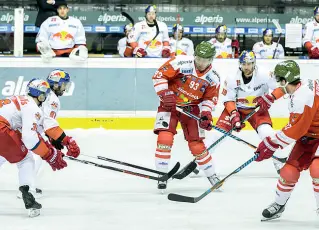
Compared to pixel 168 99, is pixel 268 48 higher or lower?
higher

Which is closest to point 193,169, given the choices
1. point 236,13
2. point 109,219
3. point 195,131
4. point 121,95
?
point 195,131

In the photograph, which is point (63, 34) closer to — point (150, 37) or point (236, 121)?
point (150, 37)

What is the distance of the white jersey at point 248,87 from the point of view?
6.23 m

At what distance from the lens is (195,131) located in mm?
5656

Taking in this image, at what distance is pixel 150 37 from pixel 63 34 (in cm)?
106

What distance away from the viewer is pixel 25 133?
4.43 m

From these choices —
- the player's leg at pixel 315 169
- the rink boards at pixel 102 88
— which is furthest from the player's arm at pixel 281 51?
the player's leg at pixel 315 169

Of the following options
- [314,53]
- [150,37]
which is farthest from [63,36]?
[314,53]

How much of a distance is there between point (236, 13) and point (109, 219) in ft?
18.5

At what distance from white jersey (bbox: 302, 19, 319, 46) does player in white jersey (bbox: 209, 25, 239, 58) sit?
0.87 metres

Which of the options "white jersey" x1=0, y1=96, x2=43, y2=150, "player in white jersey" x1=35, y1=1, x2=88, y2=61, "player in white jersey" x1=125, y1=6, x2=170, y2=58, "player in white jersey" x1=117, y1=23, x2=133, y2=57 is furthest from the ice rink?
"player in white jersey" x1=117, y1=23, x2=133, y2=57

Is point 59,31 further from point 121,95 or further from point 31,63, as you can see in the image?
point 121,95

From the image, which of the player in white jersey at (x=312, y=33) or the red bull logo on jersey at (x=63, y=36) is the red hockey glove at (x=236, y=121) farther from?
the player in white jersey at (x=312, y=33)

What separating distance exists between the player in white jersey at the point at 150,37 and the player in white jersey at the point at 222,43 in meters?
0.69
